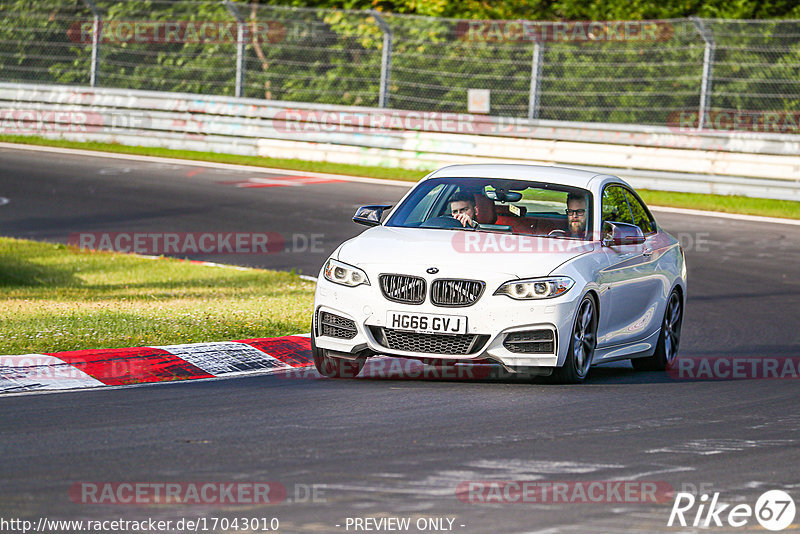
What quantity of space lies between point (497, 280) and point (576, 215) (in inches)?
55.7

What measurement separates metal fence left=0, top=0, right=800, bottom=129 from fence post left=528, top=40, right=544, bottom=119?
0.02 meters

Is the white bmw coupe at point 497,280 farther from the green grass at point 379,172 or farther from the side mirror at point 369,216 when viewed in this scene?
the green grass at point 379,172

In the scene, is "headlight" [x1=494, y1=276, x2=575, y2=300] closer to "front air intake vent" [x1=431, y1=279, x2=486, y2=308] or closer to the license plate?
"front air intake vent" [x1=431, y1=279, x2=486, y2=308]

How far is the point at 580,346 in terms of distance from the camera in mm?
9023

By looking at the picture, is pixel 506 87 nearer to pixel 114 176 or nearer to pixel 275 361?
pixel 114 176

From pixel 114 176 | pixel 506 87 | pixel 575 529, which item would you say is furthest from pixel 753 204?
pixel 575 529

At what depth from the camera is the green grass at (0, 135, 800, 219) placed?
71.1ft

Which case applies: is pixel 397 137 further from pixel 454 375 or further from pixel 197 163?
pixel 454 375

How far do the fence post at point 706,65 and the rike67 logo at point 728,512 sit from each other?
17744 millimetres

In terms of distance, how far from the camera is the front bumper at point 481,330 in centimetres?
859

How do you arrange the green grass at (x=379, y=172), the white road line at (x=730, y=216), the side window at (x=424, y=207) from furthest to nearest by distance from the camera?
the green grass at (x=379, y=172)
the white road line at (x=730, y=216)
the side window at (x=424, y=207)

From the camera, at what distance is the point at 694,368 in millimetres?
10570

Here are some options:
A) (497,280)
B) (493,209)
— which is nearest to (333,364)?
(497,280)

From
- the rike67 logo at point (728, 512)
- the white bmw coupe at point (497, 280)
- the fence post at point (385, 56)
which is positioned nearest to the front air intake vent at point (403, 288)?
the white bmw coupe at point (497, 280)
